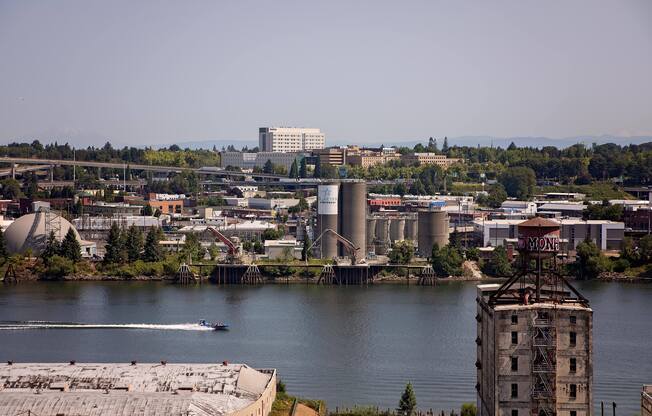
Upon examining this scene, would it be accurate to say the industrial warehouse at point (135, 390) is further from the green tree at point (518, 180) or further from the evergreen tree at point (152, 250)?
the green tree at point (518, 180)

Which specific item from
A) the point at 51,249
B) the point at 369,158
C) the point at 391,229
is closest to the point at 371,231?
the point at 391,229

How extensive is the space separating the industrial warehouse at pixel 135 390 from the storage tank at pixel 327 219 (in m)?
16.8

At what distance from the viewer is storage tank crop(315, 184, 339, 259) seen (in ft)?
104

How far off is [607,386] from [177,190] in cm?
3721

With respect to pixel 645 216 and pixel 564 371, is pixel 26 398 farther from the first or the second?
pixel 645 216

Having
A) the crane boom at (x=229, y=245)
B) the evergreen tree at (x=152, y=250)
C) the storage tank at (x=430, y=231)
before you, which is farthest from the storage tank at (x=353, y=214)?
the evergreen tree at (x=152, y=250)

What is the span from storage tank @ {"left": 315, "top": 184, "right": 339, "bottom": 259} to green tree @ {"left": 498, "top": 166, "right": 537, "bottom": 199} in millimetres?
16118

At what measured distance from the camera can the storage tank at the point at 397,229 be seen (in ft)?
116

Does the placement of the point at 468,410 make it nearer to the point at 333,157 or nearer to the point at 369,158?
the point at 333,157

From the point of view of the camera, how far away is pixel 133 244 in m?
31.0

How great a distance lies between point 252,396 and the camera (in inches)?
527

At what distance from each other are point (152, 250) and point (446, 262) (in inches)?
280

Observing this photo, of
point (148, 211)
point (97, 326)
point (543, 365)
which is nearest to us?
point (543, 365)

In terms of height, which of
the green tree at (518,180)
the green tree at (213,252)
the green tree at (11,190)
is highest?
the green tree at (518,180)
